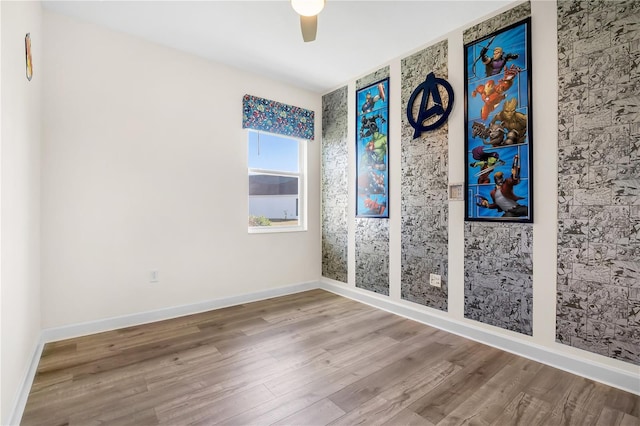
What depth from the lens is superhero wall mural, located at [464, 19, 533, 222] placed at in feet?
7.54

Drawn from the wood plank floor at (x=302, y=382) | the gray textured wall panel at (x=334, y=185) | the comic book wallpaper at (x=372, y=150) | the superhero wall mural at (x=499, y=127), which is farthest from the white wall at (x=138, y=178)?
the superhero wall mural at (x=499, y=127)

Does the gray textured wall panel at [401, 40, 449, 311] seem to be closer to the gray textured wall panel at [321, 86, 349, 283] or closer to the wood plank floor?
the wood plank floor

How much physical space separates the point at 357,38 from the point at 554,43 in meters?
1.58

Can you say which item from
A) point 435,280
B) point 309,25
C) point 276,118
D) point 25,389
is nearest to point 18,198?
point 25,389

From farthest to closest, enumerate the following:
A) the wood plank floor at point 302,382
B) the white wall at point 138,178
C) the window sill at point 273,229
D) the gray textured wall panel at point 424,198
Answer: the window sill at point 273,229
the gray textured wall panel at point 424,198
the white wall at point 138,178
the wood plank floor at point 302,382

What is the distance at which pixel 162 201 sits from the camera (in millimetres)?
2992

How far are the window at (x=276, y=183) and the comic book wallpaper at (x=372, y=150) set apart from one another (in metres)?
0.87

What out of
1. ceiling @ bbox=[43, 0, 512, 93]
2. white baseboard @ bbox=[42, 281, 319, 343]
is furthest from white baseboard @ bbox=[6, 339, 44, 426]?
ceiling @ bbox=[43, 0, 512, 93]

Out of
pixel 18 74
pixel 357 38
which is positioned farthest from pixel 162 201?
Result: pixel 357 38

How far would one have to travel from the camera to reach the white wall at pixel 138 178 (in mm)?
2512

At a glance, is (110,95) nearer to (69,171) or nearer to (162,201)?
(69,171)

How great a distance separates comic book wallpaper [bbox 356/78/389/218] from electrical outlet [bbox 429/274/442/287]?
0.81 m

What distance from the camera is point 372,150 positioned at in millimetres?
3537

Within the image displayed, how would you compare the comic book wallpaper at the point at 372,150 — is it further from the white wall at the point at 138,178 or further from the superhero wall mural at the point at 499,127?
the white wall at the point at 138,178
